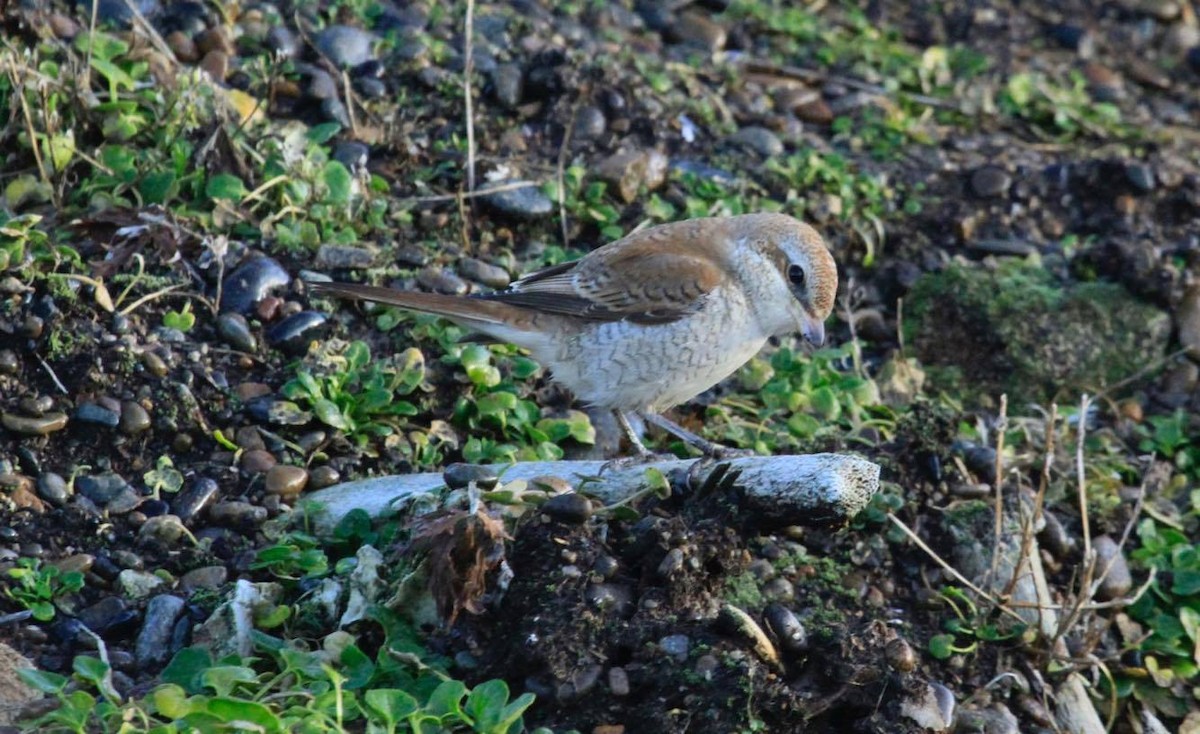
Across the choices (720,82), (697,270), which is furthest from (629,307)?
(720,82)

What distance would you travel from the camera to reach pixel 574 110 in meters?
7.32

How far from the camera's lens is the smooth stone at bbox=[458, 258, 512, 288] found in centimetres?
630

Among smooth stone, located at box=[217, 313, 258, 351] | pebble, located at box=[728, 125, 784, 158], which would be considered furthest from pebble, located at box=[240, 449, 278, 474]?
pebble, located at box=[728, 125, 784, 158]

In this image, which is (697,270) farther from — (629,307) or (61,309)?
(61,309)

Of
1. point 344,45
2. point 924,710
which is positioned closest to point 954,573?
point 924,710

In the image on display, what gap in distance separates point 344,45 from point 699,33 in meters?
2.14

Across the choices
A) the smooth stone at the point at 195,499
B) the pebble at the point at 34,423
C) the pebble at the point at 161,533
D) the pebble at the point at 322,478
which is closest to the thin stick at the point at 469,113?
the pebble at the point at 322,478

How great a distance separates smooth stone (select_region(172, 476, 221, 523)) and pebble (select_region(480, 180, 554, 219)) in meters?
2.11

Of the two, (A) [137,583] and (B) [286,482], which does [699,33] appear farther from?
(A) [137,583]

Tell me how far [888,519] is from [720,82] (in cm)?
340

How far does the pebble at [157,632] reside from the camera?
14.2ft

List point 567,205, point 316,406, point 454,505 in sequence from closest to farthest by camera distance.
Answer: point 454,505
point 316,406
point 567,205

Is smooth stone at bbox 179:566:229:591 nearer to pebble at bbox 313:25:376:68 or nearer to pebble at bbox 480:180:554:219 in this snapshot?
A: pebble at bbox 480:180:554:219

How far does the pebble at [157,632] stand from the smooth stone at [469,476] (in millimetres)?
865
